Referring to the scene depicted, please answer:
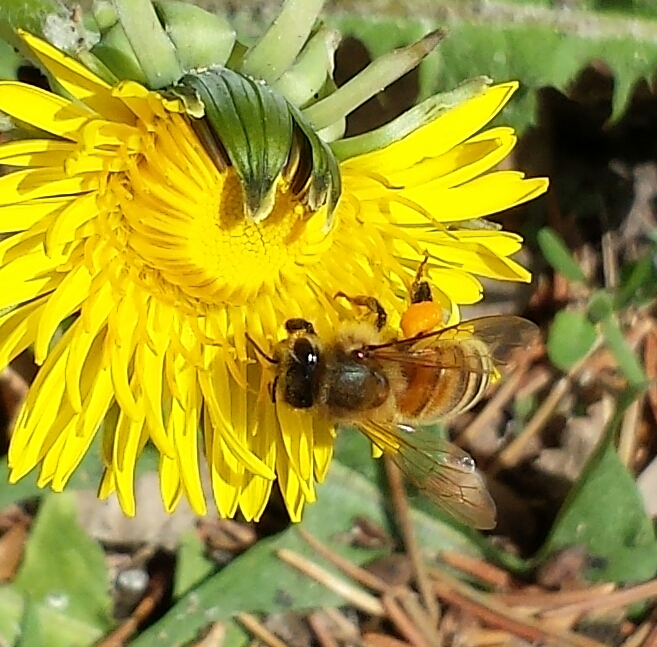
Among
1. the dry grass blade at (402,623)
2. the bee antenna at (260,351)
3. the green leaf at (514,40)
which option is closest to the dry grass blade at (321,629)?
the dry grass blade at (402,623)

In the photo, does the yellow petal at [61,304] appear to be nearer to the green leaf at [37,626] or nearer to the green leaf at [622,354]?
A: the green leaf at [37,626]

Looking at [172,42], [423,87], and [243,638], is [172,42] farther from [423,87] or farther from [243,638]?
[243,638]

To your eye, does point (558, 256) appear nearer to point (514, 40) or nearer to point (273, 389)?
point (514, 40)

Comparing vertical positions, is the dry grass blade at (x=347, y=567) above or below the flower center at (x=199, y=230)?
below

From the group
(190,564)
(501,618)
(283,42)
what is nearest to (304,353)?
(283,42)

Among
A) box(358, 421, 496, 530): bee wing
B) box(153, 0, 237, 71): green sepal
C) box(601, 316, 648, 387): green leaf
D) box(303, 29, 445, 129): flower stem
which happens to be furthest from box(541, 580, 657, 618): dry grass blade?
box(153, 0, 237, 71): green sepal

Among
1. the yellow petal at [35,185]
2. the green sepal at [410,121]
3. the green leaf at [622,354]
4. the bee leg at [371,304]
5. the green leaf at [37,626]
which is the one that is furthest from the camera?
the green leaf at [622,354]
